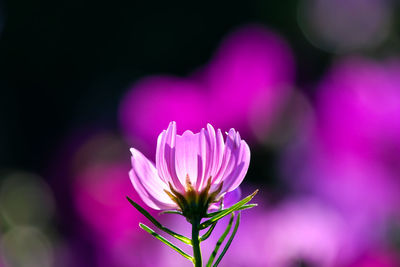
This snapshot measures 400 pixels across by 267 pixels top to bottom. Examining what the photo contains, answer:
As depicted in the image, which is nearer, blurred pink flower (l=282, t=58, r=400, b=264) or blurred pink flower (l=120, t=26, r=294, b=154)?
blurred pink flower (l=282, t=58, r=400, b=264)

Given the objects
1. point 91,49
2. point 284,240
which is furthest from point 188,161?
point 91,49

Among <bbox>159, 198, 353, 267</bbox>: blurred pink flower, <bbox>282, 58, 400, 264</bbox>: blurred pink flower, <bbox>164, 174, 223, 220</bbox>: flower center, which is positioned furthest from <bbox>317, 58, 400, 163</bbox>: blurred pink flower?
<bbox>164, 174, 223, 220</bbox>: flower center

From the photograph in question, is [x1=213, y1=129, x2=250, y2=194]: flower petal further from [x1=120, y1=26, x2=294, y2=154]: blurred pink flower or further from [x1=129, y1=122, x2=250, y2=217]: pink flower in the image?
[x1=120, y1=26, x2=294, y2=154]: blurred pink flower

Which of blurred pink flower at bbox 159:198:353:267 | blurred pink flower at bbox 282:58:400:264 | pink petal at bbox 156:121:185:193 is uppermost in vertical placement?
blurred pink flower at bbox 282:58:400:264

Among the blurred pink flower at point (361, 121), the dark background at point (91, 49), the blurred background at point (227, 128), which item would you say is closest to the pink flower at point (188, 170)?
the blurred background at point (227, 128)

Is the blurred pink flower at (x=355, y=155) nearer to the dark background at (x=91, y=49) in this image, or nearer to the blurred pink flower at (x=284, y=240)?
the blurred pink flower at (x=284, y=240)

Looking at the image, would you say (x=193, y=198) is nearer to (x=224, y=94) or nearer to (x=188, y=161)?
(x=188, y=161)

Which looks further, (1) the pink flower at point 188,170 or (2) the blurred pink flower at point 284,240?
(2) the blurred pink flower at point 284,240
